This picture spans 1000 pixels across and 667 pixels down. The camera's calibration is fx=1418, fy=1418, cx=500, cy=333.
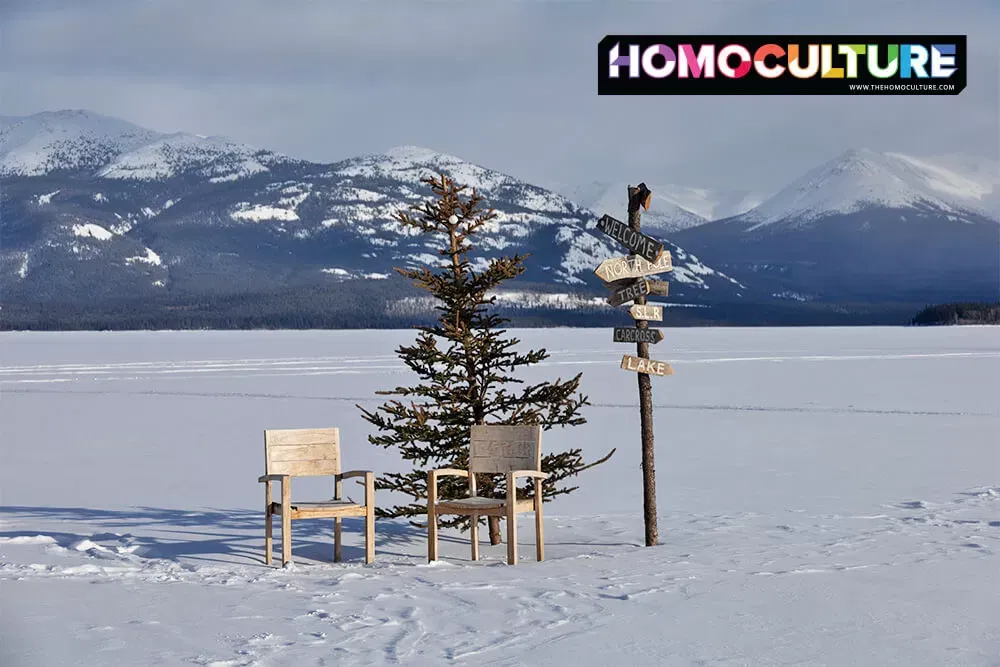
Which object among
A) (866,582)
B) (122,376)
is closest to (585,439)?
(866,582)

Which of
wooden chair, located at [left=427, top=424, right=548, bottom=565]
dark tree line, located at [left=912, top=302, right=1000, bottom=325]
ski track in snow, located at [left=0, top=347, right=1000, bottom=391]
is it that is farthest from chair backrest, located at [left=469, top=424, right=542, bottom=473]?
dark tree line, located at [left=912, top=302, right=1000, bottom=325]

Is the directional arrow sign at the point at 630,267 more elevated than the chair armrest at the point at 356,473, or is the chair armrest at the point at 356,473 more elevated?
the directional arrow sign at the point at 630,267

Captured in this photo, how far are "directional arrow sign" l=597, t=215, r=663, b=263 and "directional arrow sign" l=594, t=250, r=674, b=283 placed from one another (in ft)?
0.11

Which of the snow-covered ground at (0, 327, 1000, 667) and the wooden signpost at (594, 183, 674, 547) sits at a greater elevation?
the wooden signpost at (594, 183, 674, 547)

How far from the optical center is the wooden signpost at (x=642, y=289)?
9.48 metres

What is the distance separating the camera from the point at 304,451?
9.38m

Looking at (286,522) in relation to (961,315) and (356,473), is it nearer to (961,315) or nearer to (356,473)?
(356,473)

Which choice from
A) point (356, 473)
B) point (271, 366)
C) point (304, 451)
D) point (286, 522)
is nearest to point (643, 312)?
point (356, 473)

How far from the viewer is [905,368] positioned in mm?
36656

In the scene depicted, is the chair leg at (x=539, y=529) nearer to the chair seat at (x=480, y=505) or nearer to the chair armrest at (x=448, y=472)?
the chair seat at (x=480, y=505)

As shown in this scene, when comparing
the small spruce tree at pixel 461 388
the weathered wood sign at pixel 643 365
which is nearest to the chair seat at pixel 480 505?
the small spruce tree at pixel 461 388

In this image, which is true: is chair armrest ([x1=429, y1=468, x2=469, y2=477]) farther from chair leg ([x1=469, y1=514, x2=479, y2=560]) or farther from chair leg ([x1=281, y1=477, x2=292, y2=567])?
chair leg ([x1=281, y1=477, x2=292, y2=567])

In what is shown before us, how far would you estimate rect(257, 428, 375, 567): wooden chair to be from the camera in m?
8.74

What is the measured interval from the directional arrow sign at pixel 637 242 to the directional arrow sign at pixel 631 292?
0.57 ft
